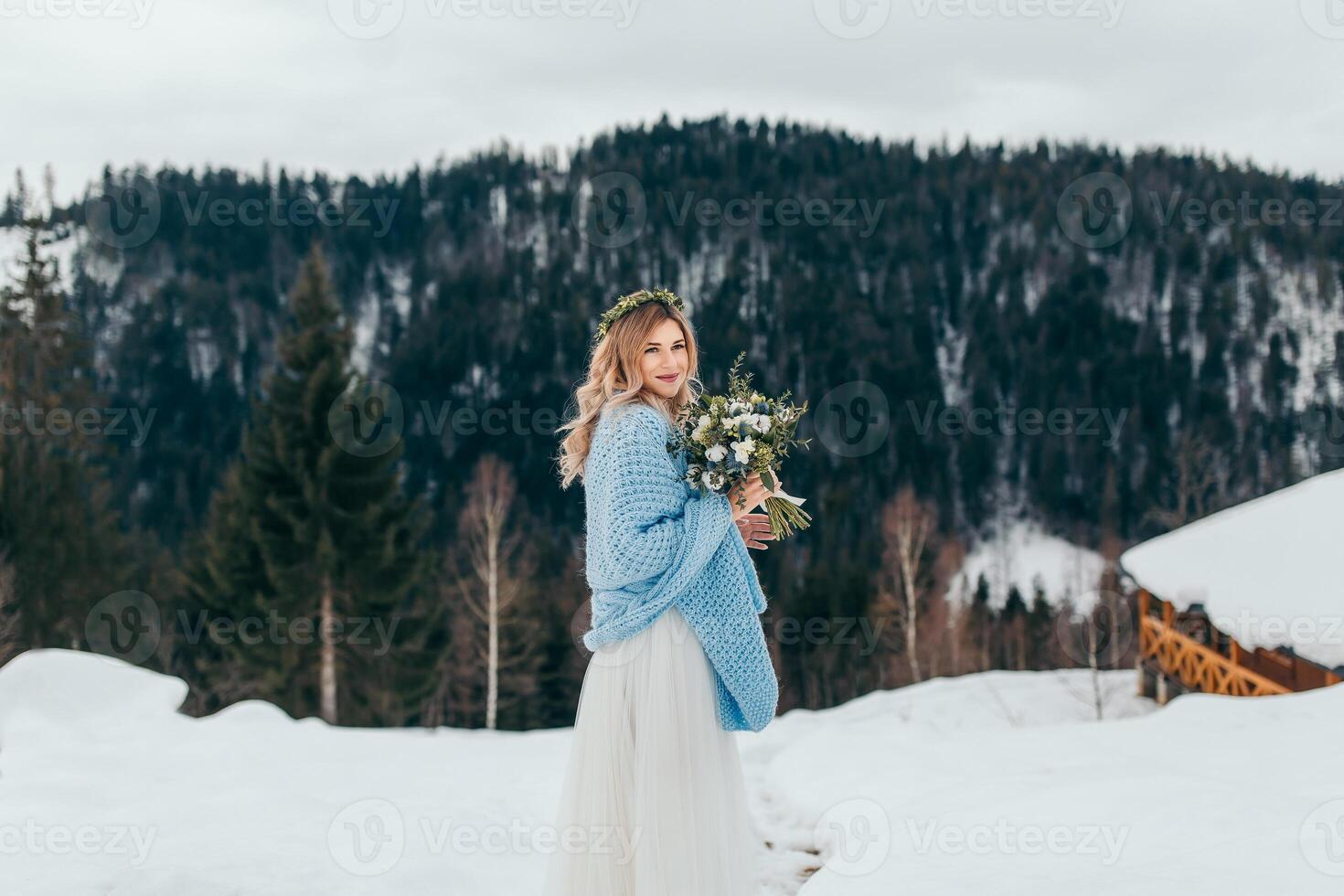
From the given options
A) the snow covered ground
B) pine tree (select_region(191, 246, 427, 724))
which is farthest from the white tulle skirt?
pine tree (select_region(191, 246, 427, 724))

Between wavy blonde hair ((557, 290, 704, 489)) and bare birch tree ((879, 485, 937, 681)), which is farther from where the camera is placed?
bare birch tree ((879, 485, 937, 681))

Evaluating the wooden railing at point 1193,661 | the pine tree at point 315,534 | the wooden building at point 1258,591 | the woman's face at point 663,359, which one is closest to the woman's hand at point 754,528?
the woman's face at point 663,359

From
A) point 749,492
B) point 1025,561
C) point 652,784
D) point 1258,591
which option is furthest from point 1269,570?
point 1025,561

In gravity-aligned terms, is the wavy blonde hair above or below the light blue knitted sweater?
above

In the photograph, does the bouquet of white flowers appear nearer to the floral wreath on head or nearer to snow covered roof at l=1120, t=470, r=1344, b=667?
the floral wreath on head

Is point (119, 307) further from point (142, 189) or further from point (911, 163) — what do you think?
point (911, 163)

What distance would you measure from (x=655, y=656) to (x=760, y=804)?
3.44 metres

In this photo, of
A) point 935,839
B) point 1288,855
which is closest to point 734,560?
point 935,839

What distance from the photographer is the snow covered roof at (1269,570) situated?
9258 mm

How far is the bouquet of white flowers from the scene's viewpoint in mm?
3102

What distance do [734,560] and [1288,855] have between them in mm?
2638

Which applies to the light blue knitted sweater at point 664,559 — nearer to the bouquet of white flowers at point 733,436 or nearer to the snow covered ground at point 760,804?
the bouquet of white flowers at point 733,436

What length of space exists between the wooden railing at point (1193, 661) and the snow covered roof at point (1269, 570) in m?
1.57

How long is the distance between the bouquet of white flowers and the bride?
0.06 meters
